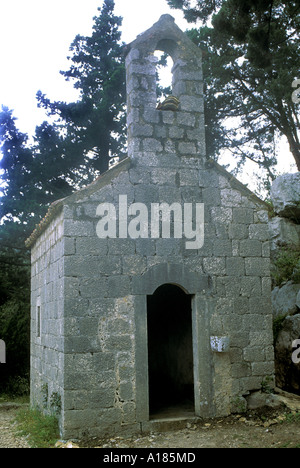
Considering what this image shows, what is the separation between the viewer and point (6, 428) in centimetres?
809

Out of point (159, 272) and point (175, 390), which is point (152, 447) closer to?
point (159, 272)

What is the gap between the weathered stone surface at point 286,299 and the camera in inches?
358

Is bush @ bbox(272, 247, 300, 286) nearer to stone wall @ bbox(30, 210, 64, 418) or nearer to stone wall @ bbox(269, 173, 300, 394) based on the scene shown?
stone wall @ bbox(269, 173, 300, 394)

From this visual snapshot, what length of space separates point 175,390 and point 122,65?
13298 millimetres

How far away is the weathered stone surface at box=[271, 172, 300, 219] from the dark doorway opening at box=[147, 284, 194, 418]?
4617mm

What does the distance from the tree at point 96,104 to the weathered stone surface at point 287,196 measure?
7246mm

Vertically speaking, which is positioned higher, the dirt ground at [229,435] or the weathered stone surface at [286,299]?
the weathered stone surface at [286,299]

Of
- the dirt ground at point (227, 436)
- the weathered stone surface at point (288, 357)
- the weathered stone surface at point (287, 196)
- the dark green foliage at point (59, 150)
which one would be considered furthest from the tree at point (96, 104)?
the dirt ground at point (227, 436)

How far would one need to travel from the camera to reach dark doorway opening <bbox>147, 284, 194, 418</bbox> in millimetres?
8758

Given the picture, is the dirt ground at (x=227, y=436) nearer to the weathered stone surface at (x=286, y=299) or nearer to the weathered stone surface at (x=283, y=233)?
the weathered stone surface at (x=286, y=299)

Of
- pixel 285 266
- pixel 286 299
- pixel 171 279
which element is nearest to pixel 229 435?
pixel 171 279

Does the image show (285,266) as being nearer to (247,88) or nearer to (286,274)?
(286,274)

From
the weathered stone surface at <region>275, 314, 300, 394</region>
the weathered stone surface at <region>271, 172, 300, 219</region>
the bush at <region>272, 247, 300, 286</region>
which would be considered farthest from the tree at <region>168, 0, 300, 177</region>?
the weathered stone surface at <region>275, 314, 300, 394</region>
